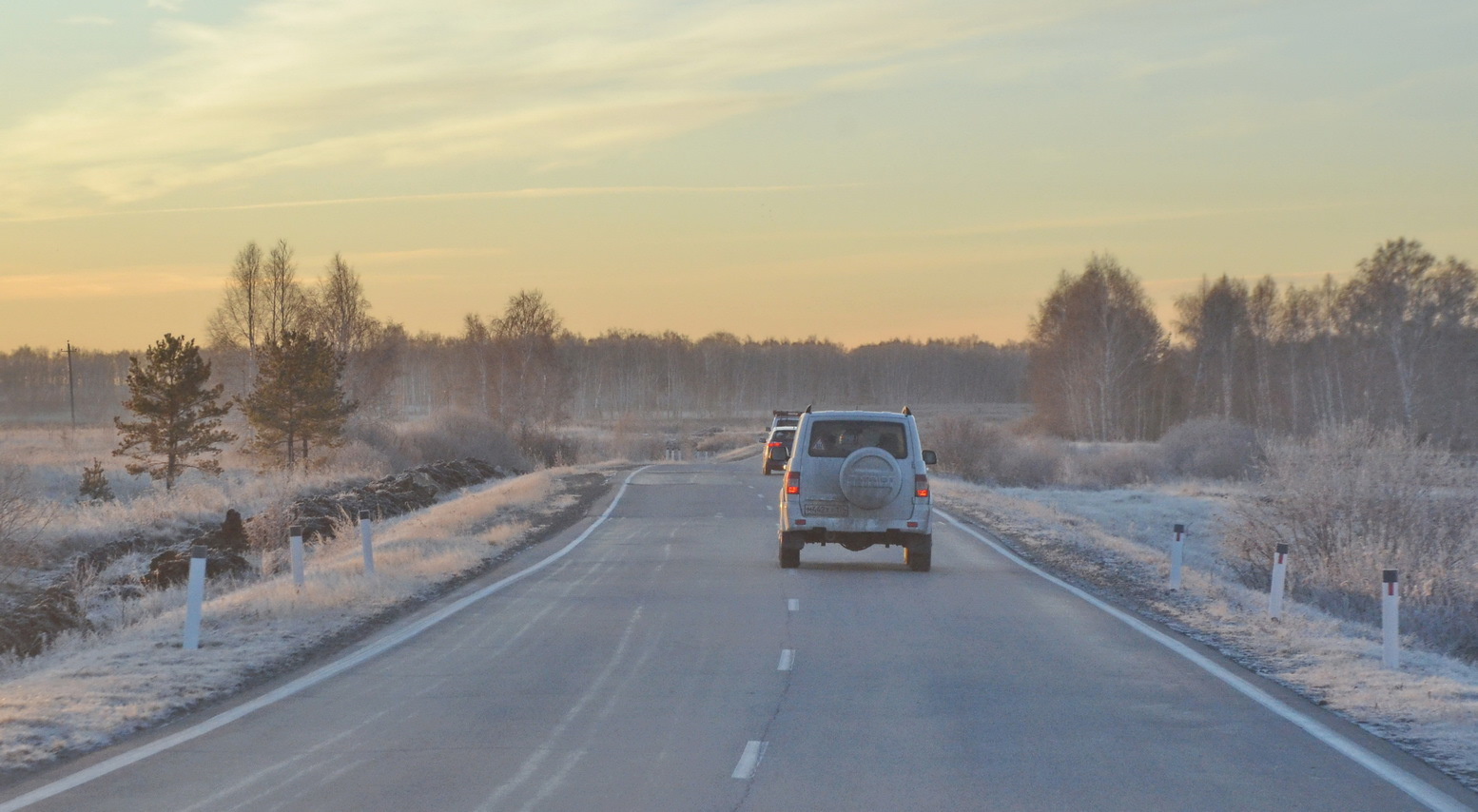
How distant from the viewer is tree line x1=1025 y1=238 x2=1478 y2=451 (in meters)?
62.3

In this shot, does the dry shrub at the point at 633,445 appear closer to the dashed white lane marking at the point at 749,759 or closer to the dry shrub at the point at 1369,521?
the dry shrub at the point at 1369,521

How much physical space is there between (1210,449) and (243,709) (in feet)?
184

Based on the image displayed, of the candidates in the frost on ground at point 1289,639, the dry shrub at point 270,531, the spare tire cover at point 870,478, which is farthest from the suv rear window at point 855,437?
the dry shrub at point 270,531

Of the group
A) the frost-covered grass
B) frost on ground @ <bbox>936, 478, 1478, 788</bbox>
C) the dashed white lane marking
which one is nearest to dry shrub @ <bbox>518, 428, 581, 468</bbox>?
the frost-covered grass

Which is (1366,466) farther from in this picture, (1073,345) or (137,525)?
(1073,345)

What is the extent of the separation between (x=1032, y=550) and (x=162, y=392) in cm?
3914

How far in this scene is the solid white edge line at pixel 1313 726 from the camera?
23.6ft

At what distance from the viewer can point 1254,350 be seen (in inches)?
3637

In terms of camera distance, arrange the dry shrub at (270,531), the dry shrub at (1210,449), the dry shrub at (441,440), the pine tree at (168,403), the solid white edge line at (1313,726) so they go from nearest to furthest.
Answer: the solid white edge line at (1313,726)
the dry shrub at (270,531)
the pine tree at (168,403)
the dry shrub at (1210,449)
the dry shrub at (441,440)

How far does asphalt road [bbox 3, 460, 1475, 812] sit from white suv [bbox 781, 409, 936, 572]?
289 cm

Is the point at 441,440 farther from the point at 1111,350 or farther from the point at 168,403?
the point at 1111,350

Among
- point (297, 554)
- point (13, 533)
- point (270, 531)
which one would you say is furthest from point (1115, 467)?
point (297, 554)

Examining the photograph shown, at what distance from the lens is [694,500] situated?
36750mm

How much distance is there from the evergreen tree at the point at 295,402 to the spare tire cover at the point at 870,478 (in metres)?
42.0
